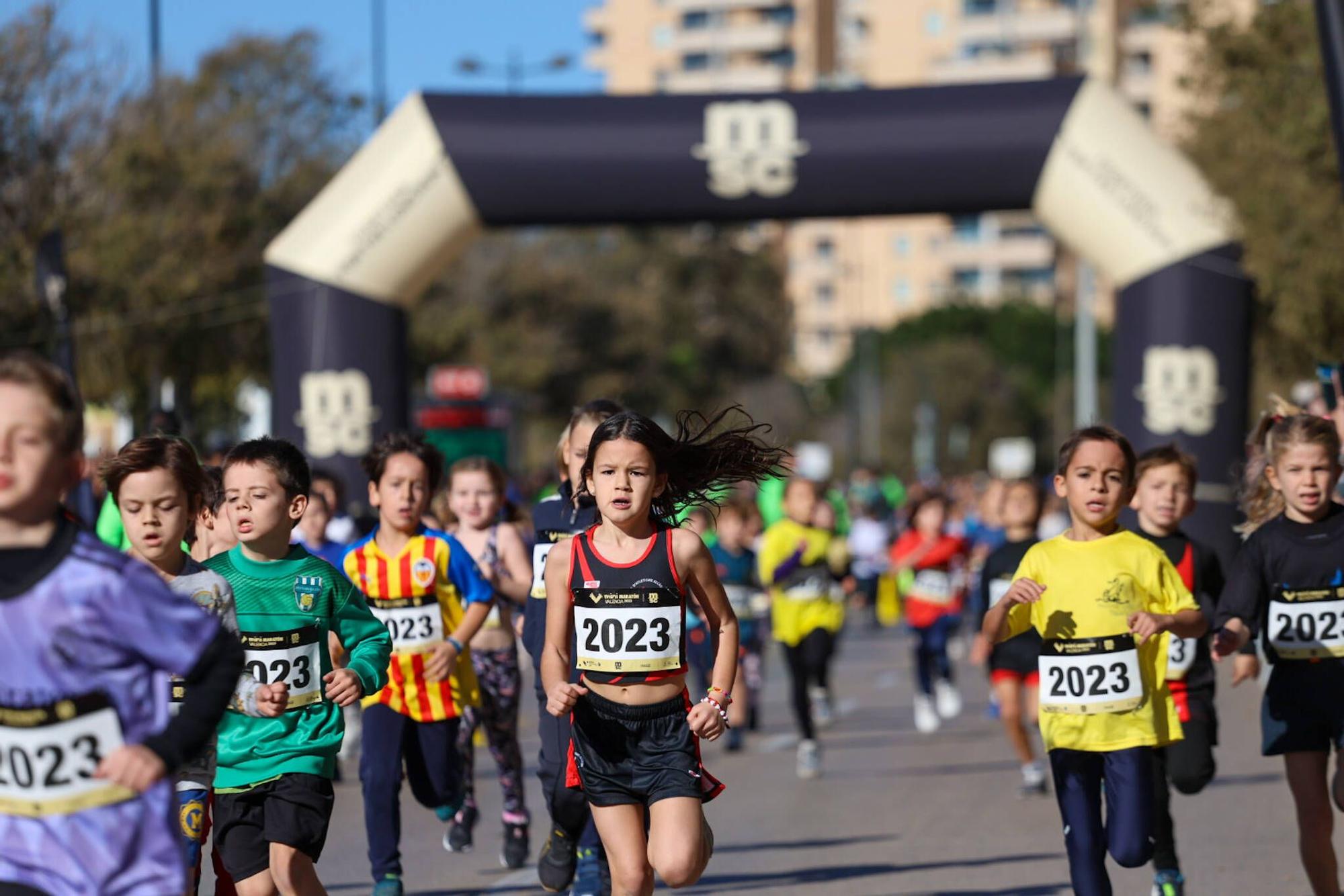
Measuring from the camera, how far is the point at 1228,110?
2678 cm

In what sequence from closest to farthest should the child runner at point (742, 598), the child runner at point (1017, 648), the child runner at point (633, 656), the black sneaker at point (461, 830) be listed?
1. the child runner at point (633, 656)
2. the black sneaker at point (461, 830)
3. the child runner at point (1017, 648)
4. the child runner at point (742, 598)

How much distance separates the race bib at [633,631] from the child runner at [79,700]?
6.48ft

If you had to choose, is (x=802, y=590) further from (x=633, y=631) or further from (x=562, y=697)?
(x=562, y=697)

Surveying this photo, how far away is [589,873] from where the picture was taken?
773 centimetres

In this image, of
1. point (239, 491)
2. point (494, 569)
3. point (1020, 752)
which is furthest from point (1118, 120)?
point (239, 491)

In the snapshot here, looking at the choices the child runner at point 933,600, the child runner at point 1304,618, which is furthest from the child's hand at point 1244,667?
the child runner at point 933,600

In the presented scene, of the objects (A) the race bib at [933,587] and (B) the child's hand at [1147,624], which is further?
(A) the race bib at [933,587]

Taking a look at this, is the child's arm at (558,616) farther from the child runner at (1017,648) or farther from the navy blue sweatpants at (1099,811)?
the child runner at (1017,648)

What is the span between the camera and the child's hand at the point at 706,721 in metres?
5.93

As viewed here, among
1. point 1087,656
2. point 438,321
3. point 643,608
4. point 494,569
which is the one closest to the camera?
point 643,608

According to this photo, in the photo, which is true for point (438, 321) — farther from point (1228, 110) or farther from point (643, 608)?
point (643, 608)

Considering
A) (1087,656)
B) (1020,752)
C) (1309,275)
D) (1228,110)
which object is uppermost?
(1228,110)

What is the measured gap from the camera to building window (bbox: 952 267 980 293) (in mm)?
111062

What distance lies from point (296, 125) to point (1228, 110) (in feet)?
43.0
